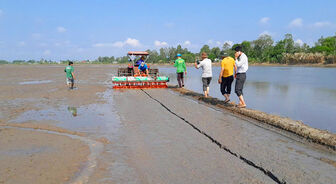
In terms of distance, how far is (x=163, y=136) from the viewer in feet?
17.8

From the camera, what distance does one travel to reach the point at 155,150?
4562 millimetres

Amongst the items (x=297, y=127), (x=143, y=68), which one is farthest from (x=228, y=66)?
(x=143, y=68)

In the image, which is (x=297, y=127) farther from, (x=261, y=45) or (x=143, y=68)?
(x=261, y=45)

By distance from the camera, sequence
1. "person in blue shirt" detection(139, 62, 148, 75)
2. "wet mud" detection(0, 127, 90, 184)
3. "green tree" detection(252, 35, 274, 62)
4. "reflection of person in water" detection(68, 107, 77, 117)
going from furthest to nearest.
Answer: "green tree" detection(252, 35, 274, 62) < "person in blue shirt" detection(139, 62, 148, 75) < "reflection of person in water" detection(68, 107, 77, 117) < "wet mud" detection(0, 127, 90, 184)

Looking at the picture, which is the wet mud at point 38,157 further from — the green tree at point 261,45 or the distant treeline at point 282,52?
the green tree at point 261,45

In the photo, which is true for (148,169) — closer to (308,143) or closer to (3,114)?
(308,143)

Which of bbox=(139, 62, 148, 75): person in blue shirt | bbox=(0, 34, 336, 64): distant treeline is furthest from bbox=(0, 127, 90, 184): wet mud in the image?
bbox=(0, 34, 336, 64): distant treeline

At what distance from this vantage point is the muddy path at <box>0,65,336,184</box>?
353 centimetres

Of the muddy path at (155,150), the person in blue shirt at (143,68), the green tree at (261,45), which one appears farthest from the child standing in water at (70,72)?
the green tree at (261,45)

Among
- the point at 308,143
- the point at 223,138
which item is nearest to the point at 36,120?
the point at 223,138

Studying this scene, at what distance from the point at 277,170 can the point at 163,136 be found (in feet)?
8.01

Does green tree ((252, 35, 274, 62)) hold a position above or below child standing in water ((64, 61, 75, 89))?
above

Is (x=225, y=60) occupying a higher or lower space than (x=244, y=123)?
higher

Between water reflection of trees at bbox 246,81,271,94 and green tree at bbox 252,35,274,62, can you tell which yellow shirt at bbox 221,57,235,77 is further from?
green tree at bbox 252,35,274,62
